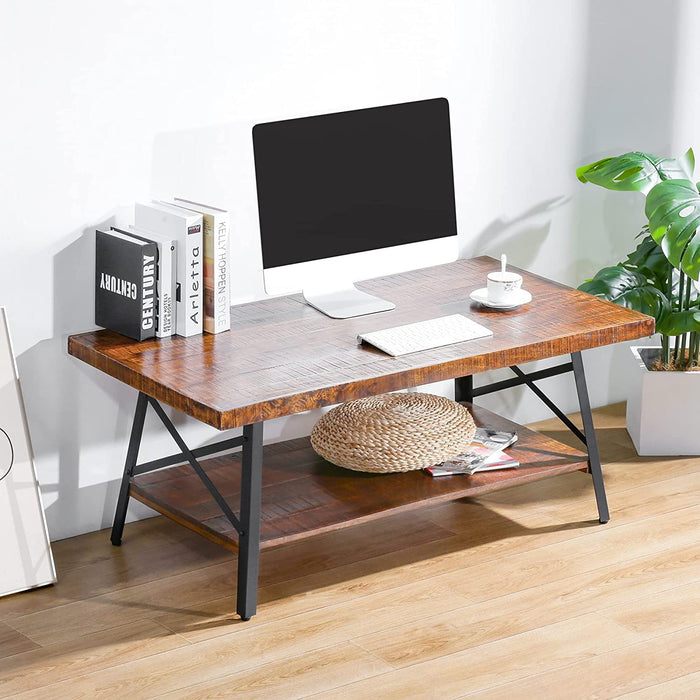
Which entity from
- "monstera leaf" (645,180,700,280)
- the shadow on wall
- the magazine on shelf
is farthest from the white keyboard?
the shadow on wall

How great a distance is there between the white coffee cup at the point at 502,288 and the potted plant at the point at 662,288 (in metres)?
0.44

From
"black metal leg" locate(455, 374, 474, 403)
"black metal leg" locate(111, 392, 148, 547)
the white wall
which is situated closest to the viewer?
the white wall

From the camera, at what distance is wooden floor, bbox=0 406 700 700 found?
2408 millimetres

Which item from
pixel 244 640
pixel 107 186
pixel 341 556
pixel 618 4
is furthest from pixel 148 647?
pixel 618 4

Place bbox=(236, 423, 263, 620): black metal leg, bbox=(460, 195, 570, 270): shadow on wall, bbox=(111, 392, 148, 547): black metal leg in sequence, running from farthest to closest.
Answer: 1. bbox=(460, 195, 570, 270): shadow on wall
2. bbox=(111, 392, 148, 547): black metal leg
3. bbox=(236, 423, 263, 620): black metal leg

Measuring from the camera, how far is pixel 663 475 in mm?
3379

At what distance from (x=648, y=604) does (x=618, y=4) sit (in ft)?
5.85

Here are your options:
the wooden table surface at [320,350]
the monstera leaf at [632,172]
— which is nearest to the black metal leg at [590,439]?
the wooden table surface at [320,350]

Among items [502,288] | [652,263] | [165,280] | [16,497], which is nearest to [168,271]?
[165,280]

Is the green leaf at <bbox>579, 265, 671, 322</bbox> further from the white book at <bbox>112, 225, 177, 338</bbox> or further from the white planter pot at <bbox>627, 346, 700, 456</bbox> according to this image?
the white book at <bbox>112, 225, 177, 338</bbox>

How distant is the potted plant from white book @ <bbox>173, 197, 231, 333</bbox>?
41.5 inches

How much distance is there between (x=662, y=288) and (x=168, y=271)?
1.49 meters

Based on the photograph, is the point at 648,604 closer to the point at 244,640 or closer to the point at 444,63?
the point at 244,640

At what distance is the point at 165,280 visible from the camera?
2.75 metres
